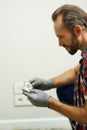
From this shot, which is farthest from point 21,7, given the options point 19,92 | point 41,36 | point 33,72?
point 19,92

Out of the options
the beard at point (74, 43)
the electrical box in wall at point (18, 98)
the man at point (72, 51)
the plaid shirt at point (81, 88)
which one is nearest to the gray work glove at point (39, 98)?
the man at point (72, 51)

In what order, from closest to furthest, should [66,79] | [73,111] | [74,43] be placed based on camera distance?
[73,111], [74,43], [66,79]

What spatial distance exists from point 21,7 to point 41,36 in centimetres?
24

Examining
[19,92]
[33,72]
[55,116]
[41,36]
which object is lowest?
[55,116]

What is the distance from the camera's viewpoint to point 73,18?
120 cm

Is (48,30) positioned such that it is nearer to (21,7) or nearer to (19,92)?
(21,7)

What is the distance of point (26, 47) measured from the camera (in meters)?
1.80

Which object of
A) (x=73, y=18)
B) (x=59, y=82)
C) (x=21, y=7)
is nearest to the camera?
(x=73, y=18)

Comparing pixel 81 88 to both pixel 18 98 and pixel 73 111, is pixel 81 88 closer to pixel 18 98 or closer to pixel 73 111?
pixel 73 111

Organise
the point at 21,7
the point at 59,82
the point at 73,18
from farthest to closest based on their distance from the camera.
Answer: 1. the point at 21,7
2. the point at 59,82
3. the point at 73,18

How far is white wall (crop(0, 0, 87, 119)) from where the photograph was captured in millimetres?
1791

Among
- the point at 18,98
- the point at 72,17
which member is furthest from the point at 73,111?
the point at 18,98

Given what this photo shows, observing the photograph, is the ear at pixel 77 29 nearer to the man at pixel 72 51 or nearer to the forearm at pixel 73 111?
the man at pixel 72 51

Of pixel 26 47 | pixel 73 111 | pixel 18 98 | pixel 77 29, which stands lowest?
pixel 18 98
